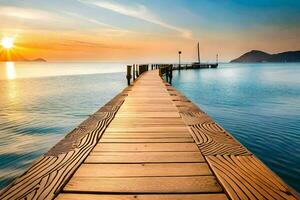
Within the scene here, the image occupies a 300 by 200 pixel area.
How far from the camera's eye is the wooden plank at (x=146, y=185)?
2.16m

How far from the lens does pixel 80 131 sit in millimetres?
3859

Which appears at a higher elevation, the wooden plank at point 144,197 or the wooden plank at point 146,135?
the wooden plank at point 146,135

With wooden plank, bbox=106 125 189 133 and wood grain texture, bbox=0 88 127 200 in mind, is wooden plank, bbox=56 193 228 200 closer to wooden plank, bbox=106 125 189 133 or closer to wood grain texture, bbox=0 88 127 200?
wood grain texture, bbox=0 88 127 200

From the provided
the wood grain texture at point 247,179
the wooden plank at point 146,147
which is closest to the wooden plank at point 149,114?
the wooden plank at point 146,147

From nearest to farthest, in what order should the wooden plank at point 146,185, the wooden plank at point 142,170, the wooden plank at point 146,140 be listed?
1. the wooden plank at point 146,185
2. the wooden plank at point 142,170
3. the wooden plank at point 146,140

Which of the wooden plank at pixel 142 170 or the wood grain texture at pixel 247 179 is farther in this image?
the wooden plank at pixel 142 170

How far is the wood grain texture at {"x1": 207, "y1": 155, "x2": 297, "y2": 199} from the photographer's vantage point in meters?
2.01

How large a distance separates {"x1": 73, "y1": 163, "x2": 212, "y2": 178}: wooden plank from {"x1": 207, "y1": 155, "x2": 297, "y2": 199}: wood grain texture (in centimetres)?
18

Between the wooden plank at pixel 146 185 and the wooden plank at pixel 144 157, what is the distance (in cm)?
45

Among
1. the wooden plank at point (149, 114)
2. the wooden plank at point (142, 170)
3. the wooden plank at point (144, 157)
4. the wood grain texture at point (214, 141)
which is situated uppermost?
the wooden plank at point (149, 114)

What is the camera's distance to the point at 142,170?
2.58 metres

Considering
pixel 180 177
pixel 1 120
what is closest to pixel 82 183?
pixel 180 177

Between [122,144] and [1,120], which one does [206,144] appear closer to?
[122,144]

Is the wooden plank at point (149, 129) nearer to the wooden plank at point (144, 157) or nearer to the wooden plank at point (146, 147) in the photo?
the wooden plank at point (146, 147)
